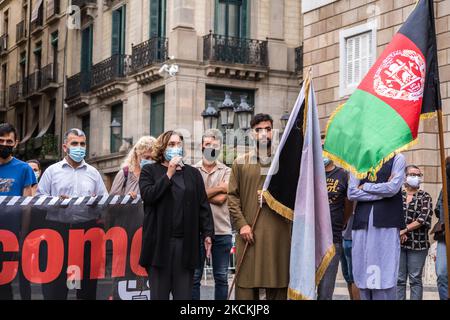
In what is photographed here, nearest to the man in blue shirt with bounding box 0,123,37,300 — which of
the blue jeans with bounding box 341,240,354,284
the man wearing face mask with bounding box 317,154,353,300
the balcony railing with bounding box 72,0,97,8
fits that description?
the man wearing face mask with bounding box 317,154,353,300

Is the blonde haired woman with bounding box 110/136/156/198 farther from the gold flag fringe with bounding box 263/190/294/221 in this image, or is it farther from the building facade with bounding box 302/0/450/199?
the building facade with bounding box 302/0/450/199

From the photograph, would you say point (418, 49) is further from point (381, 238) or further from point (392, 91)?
point (381, 238)

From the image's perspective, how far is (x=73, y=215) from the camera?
8367 millimetres

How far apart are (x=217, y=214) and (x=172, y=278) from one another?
6.00 feet

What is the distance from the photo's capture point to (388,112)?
748cm

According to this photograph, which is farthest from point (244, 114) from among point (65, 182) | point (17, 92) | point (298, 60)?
point (17, 92)

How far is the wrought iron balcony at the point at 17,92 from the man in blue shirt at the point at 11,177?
32.3 m

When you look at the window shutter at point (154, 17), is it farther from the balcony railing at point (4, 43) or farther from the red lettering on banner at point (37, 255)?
the red lettering on banner at point (37, 255)

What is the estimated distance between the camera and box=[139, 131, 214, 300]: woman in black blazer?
24.6ft

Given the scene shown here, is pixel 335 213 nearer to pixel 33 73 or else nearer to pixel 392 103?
pixel 392 103
